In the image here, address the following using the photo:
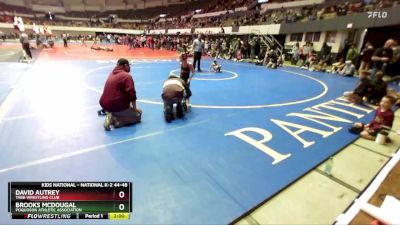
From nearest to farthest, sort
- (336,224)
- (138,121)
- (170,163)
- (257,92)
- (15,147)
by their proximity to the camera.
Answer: (336,224) → (170,163) → (15,147) → (138,121) → (257,92)

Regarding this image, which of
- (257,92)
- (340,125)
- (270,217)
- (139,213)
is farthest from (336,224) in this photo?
(257,92)

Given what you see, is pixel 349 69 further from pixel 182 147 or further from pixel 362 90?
pixel 182 147

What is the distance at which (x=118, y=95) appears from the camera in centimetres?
449

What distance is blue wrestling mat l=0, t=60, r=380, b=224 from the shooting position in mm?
2795

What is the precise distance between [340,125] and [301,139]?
1516 millimetres

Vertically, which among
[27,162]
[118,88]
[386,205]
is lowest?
[27,162]

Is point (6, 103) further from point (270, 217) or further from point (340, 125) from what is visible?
point (340, 125)

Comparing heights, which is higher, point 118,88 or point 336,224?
point 118,88

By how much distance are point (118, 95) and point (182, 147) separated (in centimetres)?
164

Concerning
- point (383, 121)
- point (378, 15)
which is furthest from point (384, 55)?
point (383, 121)

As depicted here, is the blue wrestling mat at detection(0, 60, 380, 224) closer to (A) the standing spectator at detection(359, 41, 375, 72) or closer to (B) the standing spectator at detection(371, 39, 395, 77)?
(B) the standing spectator at detection(371, 39, 395, 77)

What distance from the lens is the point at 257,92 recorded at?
8.15 meters
